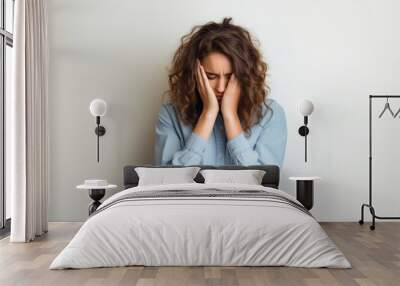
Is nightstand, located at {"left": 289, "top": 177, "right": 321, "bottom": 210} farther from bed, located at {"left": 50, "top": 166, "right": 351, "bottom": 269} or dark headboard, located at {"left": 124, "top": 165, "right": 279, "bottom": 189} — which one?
bed, located at {"left": 50, "top": 166, "right": 351, "bottom": 269}

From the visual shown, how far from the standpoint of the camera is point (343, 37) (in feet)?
24.3

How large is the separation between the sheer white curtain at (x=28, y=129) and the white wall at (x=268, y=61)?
791 mm

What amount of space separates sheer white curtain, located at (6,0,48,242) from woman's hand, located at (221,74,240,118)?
195cm

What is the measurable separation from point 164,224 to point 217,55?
9.79 ft

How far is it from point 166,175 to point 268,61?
1884mm

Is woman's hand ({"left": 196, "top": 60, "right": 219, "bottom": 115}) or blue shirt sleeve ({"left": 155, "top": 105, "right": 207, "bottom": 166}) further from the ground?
woman's hand ({"left": 196, "top": 60, "right": 219, "bottom": 115})

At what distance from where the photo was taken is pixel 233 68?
7195mm

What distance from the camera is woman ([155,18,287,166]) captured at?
7156 millimetres

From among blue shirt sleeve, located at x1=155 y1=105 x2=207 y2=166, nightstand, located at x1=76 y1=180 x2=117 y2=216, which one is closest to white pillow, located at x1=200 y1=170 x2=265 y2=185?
blue shirt sleeve, located at x1=155 y1=105 x2=207 y2=166

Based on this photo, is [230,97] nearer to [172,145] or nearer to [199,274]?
[172,145]

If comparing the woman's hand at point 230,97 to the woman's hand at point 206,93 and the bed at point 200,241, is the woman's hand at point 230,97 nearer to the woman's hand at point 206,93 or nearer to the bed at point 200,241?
the woman's hand at point 206,93

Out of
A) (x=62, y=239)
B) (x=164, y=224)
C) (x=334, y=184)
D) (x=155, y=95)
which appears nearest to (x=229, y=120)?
(x=155, y=95)

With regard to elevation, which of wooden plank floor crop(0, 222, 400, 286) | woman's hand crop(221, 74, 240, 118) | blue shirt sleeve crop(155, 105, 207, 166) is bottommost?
wooden plank floor crop(0, 222, 400, 286)

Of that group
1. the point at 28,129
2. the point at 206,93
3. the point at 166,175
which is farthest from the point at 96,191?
the point at 206,93
